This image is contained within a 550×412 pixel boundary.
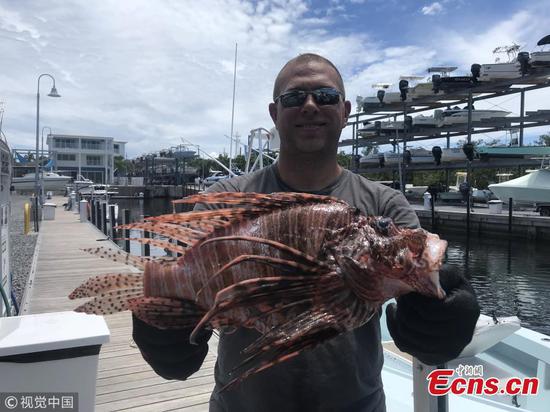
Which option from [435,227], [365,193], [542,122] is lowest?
[435,227]

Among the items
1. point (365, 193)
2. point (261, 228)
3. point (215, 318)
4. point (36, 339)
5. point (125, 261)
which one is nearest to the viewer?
point (215, 318)

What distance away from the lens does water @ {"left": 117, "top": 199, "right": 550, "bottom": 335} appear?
14560mm

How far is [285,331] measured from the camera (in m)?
1.56

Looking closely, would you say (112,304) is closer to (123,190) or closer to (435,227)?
(435,227)

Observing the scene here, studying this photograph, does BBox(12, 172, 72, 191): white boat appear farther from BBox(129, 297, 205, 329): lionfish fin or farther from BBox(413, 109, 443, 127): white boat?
BBox(129, 297, 205, 329): lionfish fin

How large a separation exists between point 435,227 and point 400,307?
3222 cm

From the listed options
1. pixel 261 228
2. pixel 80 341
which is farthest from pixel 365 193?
pixel 80 341

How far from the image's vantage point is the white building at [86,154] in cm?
9062

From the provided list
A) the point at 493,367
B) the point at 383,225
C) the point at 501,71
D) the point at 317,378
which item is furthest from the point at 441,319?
the point at 501,71

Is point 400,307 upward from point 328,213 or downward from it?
downward

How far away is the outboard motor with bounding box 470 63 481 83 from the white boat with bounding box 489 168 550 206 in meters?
10.2

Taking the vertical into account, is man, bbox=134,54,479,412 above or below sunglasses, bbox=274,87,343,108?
below

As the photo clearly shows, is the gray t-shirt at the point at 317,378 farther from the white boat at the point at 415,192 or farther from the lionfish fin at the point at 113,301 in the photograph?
the white boat at the point at 415,192

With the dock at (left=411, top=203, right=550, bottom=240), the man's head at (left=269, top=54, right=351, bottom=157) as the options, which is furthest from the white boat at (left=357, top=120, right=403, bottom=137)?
the man's head at (left=269, top=54, right=351, bottom=157)
